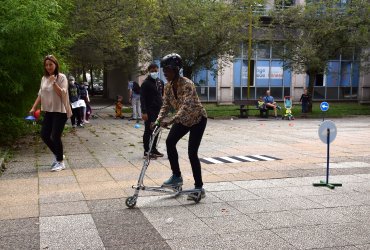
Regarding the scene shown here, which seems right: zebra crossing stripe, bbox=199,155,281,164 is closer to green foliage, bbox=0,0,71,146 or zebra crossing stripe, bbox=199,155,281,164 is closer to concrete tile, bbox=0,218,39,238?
green foliage, bbox=0,0,71,146

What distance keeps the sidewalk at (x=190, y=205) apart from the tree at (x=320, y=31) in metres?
14.2

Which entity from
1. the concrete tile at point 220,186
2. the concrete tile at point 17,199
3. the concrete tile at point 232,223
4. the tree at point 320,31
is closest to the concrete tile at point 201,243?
the concrete tile at point 232,223

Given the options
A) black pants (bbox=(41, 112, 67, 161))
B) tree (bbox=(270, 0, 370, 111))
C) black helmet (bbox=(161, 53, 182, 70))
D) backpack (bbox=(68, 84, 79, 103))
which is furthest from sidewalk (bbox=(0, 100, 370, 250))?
tree (bbox=(270, 0, 370, 111))

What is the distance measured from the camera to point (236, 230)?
4.56 m

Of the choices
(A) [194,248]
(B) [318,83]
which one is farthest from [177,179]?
(B) [318,83]

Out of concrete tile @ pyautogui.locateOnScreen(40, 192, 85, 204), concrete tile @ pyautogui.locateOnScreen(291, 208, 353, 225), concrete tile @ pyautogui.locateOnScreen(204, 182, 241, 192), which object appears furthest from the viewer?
concrete tile @ pyautogui.locateOnScreen(204, 182, 241, 192)

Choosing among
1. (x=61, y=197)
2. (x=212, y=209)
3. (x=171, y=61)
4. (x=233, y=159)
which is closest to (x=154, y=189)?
(x=212, y=209)

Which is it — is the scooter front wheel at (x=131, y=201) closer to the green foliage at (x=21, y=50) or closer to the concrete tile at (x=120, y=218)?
the concrete tile at (x=120, y=218)

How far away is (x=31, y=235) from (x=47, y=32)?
570cm

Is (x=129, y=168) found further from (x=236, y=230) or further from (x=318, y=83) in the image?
(x=318, y=83)

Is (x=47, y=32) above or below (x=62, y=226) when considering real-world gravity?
above

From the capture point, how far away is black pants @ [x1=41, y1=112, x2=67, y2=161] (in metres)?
7.61

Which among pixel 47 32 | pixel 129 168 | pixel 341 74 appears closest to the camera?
pixel 129 168

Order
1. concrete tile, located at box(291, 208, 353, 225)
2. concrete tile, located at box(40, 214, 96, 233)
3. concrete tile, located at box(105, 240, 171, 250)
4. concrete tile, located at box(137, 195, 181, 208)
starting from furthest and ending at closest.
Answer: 1. concrete tile, located at box(137, 195, 181, 208)
2. concrete tile, located at box(291, 208, 353, 225)
3. concrete tile, located at box(40, 214, 96, 233)
4. concrete tile, located at box(105, 240, 171, 250)
